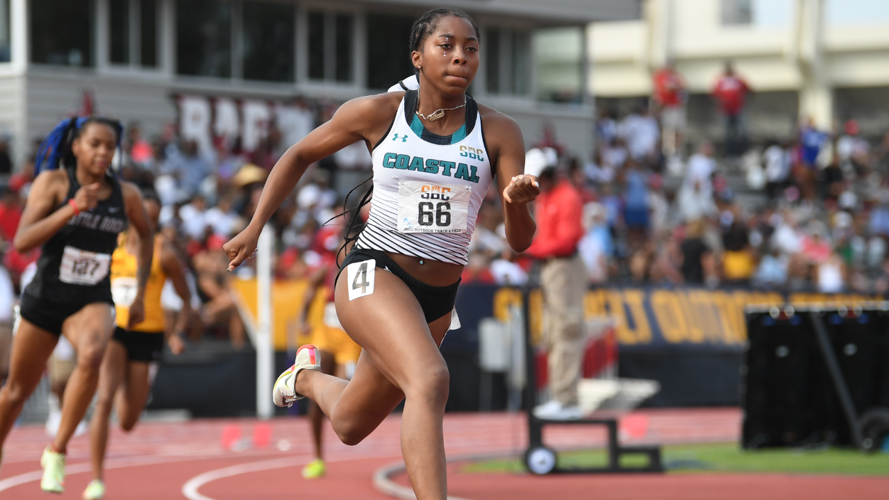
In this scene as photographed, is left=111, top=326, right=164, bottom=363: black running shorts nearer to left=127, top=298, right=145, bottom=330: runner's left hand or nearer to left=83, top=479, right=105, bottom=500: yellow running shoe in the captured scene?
left=127, top=298, right=145, bottom=330: runner's left hand

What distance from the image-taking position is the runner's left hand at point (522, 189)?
5105mm

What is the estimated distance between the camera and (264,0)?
2619cm

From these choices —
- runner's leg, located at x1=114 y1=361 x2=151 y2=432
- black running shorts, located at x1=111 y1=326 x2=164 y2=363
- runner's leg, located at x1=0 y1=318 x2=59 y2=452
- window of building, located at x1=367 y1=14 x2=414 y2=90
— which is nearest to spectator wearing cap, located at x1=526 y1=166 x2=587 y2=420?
black running shorts, located at x1=111 y1=326 x2=164 y2=363

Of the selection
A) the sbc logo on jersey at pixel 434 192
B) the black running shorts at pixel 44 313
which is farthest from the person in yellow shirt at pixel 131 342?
the sbc logo on jersey at pixel 434 192

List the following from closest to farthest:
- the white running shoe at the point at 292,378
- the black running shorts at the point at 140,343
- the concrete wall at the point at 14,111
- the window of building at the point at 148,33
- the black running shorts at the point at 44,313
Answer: the white running shoe at the point at 292,378 < the black running shorts at the point at 44,313 < the black running shorts at the point at 140,343 < the concrete wall at the point at 14,111 < the window of building at the point at 148,33

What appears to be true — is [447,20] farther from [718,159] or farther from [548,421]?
[718,159]

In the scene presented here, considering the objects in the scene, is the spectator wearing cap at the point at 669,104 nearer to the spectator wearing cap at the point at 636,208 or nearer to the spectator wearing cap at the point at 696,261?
the spectator wearing cap at the point at 636,208

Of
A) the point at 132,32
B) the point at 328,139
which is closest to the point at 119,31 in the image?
the point at 132,32

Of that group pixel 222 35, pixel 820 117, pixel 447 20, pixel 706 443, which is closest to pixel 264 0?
pixel 222 35

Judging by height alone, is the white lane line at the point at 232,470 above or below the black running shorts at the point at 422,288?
below

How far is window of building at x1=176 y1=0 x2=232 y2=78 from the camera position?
2509cm

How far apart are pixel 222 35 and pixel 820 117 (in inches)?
1009

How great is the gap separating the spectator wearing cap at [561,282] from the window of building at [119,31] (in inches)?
555

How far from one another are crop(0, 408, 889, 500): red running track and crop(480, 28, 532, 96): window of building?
614 inches
